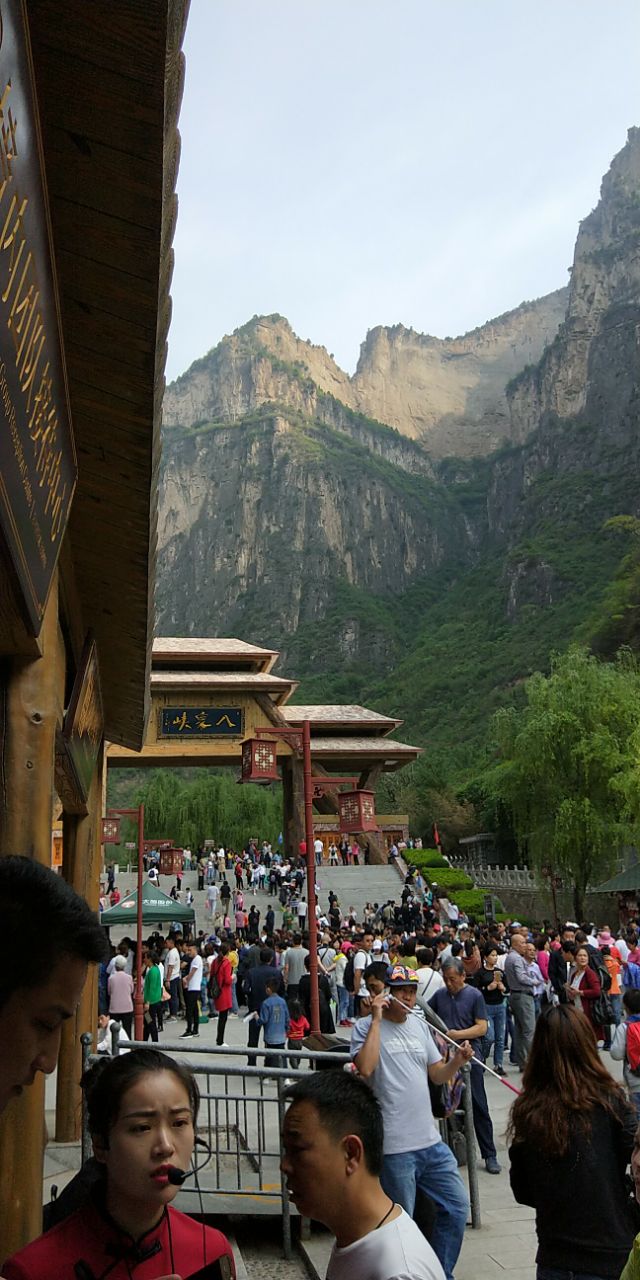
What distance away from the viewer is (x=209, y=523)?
13800 centimetres

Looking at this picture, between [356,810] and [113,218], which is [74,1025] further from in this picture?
[356,810]

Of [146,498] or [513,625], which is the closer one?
[146,498]

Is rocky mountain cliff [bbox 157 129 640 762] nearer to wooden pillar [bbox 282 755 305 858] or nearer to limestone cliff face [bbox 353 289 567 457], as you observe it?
limestone cliff face [bbox 353 289 567 457]

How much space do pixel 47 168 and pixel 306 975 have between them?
1126 centimetres

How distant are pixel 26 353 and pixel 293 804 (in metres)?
30.1

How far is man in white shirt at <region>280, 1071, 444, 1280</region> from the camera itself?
1908mm

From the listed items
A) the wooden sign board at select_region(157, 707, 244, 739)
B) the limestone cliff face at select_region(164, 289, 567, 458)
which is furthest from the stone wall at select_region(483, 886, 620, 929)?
the limestone cliff face at select_region(164, 289, 567, 458)

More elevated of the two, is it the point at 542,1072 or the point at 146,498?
the point at 146,498

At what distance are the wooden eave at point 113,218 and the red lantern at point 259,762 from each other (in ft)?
51.9

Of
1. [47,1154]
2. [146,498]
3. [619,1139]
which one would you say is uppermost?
[146,498]

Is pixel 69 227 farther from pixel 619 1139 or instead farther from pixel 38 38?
pixel 619 1139

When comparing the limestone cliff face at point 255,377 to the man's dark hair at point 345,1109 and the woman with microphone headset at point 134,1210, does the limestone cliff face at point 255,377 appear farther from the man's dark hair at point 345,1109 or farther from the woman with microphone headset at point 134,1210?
the woman with microphone headset at point 134,1210

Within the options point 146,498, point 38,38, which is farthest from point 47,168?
point 146,498

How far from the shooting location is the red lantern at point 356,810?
63.8ft
